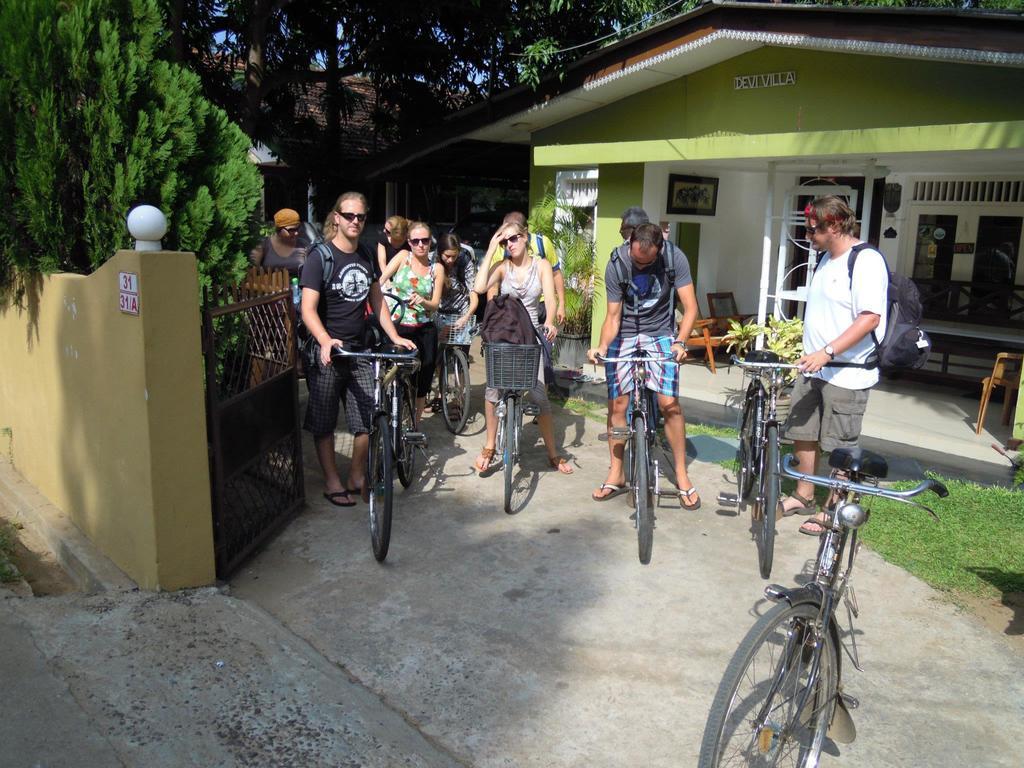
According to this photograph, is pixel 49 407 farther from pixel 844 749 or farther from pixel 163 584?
pixel 844 749

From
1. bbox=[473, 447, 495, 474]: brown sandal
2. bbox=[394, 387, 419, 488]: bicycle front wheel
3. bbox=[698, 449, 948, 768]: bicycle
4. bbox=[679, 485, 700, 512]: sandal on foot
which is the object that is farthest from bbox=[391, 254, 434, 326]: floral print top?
bbox=[698, 449, 948, 768]: bicycle

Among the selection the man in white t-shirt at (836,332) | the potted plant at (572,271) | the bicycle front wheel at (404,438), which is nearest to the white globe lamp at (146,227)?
the bicycle front wheel at (404,438)

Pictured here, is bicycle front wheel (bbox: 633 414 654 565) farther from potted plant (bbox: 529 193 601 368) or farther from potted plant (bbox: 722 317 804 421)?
potted plant (bbox: 529 193 601 368)

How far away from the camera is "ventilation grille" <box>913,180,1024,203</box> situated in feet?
32.1

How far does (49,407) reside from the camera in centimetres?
496

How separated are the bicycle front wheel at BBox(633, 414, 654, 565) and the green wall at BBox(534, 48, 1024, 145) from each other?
188 inches

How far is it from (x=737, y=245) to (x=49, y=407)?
8.95m

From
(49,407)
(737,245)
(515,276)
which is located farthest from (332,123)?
(49,407)

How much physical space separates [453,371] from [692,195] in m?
4.60

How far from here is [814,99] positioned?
27.7ft

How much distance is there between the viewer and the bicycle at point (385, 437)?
4.66 m

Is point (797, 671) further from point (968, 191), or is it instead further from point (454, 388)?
point (968, 191)

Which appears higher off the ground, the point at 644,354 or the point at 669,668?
the point at 644,354

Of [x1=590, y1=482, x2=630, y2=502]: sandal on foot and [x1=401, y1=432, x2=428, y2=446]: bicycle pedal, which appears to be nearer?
[x1=401, y1=432, x2=428, y2=446]: bicycle pedal
